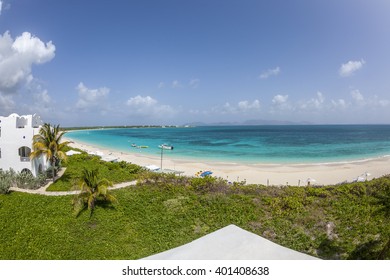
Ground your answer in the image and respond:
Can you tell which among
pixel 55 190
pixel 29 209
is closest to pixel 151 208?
pixel 29 209

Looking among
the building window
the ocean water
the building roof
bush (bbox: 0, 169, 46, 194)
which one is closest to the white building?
bush (bbox: 0, 169, 46, 194)

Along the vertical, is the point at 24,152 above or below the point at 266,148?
above

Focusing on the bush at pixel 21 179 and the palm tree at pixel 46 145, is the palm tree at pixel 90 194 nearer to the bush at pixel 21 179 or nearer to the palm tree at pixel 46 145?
the bush at pixel 21 179

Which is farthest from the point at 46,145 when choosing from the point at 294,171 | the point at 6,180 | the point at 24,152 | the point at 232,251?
the point at 294,171

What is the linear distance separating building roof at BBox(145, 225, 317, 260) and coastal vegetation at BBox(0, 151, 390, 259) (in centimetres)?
488

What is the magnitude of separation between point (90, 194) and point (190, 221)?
21.2ft

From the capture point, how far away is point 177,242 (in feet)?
38.2

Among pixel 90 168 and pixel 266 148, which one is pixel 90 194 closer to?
pixel 90 168

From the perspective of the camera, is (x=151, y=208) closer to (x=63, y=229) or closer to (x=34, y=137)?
(x=63, y=229)

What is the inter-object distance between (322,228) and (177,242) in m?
7.25

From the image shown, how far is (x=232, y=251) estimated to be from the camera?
20.0 feet

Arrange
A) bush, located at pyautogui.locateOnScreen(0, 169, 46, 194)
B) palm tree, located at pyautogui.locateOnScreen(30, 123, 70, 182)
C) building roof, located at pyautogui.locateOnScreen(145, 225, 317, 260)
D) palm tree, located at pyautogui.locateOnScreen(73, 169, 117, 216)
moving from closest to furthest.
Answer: building roof, located at pyautogui.locateOnScreen(145, 225, 317, 260), palm tree, located at pyautogui.locateOnScreen(73, 169, 117, 216), bush, located at pyautogui.locateOnScreen(0, 169, 46, 194), palm tree, located at pyautogui.locateOnScreen(30, 123, 70, 182)

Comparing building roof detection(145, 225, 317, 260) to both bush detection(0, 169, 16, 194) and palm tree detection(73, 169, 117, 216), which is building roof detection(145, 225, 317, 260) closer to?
palm tree detection(73, 169, 117, 216)

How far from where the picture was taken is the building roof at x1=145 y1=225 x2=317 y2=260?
19.3 feet
